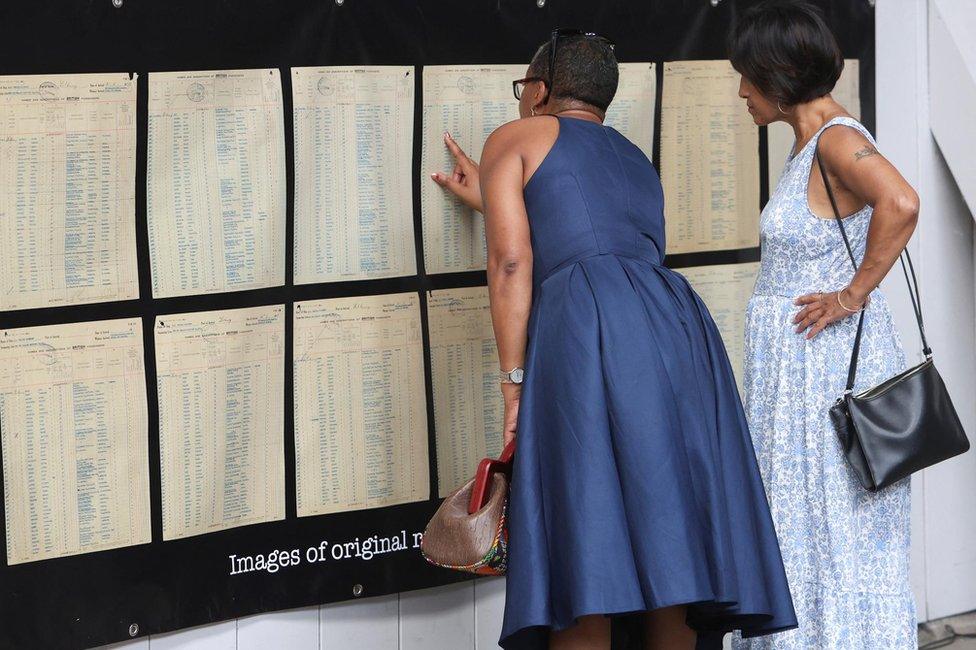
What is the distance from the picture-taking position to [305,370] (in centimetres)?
252

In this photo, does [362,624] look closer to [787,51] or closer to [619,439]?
[619,439]

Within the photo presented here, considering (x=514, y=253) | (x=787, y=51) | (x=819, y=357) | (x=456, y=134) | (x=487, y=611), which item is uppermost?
(x=787, y=51)

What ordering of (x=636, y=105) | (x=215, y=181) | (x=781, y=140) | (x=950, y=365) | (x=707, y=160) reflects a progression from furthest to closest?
(x=950, y=365) → (x=781, y=140) → (x=707, y=160) → (x=636, y=105) → (x=215, y=181)

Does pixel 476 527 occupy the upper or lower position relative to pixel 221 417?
lower

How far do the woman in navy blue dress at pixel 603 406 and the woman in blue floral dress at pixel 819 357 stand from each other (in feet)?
0.71

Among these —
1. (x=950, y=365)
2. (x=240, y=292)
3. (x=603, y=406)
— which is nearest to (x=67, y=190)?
(x=240, y=292)

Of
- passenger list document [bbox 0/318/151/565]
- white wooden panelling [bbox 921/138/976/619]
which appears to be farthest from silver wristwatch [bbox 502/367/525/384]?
white wooden panelling [bbox 921/138/976/619]

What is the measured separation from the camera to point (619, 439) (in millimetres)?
2047

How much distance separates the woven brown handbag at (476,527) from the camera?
2.06m

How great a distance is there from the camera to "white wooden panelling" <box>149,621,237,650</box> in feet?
8.05

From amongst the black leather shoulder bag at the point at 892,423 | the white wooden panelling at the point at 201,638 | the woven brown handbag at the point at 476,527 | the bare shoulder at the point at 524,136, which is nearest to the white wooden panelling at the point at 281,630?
the white wooden panelling at the point at 201,638

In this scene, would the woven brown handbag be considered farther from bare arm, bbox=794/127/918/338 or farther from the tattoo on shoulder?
the tattoo on shoulder

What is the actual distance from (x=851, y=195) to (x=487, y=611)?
1.32 meters

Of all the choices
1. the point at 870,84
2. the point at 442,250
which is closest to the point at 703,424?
the point at 442,250
